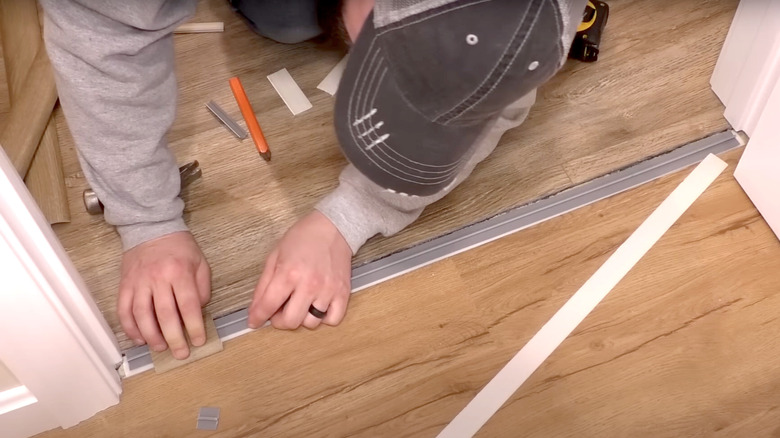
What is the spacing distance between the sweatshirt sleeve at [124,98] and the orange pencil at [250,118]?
0.13m

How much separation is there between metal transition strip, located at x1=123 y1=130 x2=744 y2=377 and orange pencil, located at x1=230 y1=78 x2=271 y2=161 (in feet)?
0.67

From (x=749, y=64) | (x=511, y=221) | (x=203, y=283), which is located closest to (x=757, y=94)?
(x=749, y=64)

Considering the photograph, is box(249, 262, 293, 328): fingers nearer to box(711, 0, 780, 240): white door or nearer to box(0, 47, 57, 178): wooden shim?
box(0, 47, 57, 178): wooden shim

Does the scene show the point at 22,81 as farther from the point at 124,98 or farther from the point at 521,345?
the point at 521,345

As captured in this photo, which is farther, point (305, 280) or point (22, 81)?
point (22, 81)

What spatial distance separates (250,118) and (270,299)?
0.89ft

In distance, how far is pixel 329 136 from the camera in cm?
109

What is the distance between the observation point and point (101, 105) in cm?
86

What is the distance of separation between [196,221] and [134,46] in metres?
0.26

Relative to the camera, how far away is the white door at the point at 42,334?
2.19 ft

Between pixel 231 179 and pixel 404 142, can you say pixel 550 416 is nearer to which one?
pixel 404 142

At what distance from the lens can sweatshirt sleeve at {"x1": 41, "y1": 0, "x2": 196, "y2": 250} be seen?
31.7 inches

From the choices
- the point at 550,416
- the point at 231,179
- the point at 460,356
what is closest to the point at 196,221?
the point at 231,179

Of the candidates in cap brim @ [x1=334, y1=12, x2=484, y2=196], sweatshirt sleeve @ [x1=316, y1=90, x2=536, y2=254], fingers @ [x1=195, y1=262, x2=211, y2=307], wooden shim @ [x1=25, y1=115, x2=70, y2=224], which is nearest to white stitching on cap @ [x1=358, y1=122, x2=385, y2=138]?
cap brim @ [x1=334, y1=12, x2=484, y2=196]
